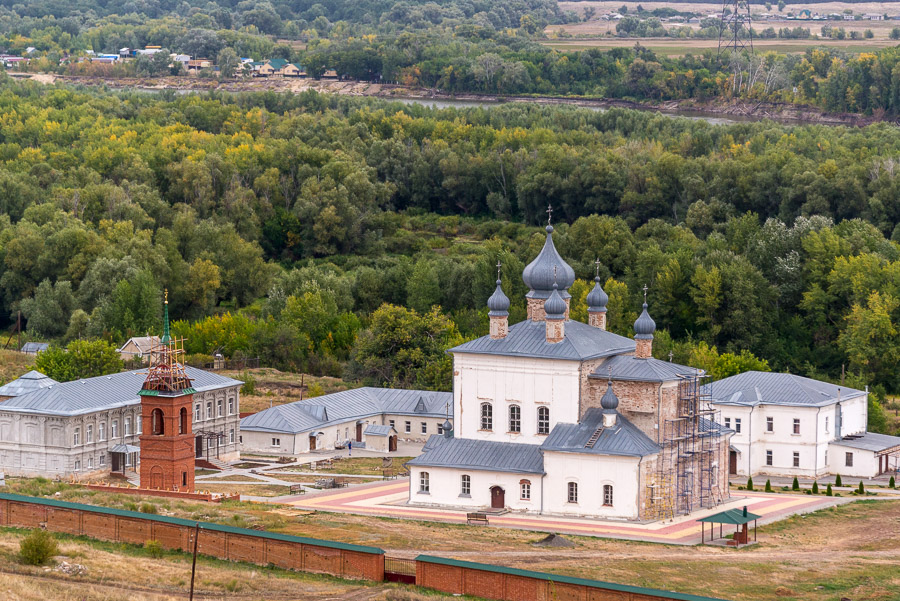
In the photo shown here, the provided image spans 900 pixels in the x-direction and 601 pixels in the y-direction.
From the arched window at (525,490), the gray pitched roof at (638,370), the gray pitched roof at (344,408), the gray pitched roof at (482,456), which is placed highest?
the gray pitched roof at (638,370)

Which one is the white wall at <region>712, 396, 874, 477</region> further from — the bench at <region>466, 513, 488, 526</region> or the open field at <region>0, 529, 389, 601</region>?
the open field at <region>0, 529, 389, 601</region>

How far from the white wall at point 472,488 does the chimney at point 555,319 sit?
5113mm

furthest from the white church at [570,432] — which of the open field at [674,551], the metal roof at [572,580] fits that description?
the metal roof at [572,580]

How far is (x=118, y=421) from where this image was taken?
6312 cm

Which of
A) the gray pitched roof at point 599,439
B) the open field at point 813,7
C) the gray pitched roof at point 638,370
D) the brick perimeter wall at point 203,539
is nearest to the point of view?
the brick perimeter wall at point 203,539

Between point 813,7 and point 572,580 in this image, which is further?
point 813,7

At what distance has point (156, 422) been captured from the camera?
54.3 m

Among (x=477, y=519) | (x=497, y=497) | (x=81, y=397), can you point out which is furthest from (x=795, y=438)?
(x=81, y=397)

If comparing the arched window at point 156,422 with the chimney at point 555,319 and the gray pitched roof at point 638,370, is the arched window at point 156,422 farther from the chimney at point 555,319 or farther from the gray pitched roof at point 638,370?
the gray pitched roof at point 638,370

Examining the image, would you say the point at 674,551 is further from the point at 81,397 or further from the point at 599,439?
the point at 81,397

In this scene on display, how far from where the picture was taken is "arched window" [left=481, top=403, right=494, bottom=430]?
54.5 m

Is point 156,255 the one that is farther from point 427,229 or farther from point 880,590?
point 880,590

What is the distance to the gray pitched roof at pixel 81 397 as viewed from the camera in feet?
201

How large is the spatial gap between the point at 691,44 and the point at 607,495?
11131cm
